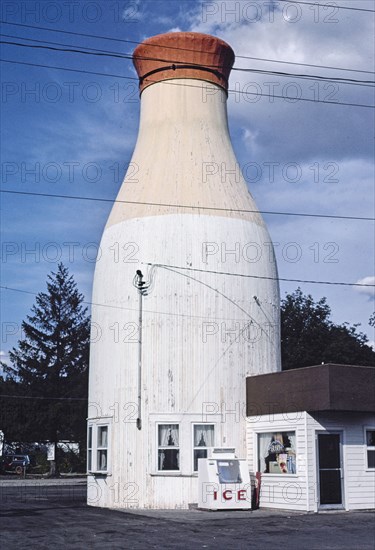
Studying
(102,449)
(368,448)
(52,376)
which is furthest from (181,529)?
(52,376)

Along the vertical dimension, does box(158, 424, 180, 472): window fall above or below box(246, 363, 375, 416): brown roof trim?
below

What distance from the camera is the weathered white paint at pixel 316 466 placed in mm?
21348

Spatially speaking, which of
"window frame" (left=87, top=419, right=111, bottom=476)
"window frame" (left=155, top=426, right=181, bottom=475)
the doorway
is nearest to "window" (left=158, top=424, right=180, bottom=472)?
"window frame" (left=155, top=426, right=181, bottom=475)

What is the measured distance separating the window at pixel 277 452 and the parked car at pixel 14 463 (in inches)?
1500

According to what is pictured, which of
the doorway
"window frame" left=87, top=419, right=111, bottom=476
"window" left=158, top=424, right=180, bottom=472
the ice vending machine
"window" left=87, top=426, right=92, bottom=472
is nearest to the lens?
the doorway

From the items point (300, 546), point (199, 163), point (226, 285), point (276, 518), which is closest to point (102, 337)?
point (226, 285)

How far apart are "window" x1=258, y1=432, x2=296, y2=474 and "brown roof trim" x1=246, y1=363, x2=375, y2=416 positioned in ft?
2.48

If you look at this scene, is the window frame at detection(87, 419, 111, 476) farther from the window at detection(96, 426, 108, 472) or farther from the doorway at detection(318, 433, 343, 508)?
the doorway at detection(318, 433, 343, 508)

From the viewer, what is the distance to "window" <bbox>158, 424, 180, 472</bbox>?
76.1ft

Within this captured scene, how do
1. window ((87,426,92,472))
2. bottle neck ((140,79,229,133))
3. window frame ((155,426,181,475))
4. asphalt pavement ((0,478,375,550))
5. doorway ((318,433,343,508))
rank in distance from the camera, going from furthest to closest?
1. bottle neck ((140,79,229,133))
2. window ((87,426,92,472))
3. window frame ((155,426,181,475))
4. doorway ((318,433,343,508))
5. asphalt pavement ((0,478,375,550))

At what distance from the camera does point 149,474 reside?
23109 mm

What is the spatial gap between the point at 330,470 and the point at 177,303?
6.80m

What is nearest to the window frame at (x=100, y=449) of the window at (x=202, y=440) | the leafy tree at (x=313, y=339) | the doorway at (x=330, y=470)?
the window at (x=202, y=440)

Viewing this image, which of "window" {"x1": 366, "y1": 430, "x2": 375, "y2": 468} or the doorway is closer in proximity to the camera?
the doorway
